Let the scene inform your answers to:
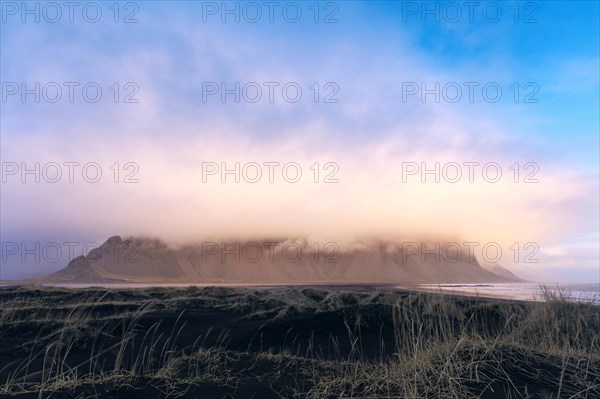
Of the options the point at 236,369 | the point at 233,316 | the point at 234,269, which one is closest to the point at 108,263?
the point at 234,269

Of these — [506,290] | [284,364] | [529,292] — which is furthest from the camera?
[506,290]

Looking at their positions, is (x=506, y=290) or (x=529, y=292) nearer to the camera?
(x=529, y=292)

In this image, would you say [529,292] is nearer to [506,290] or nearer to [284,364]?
[506,290]

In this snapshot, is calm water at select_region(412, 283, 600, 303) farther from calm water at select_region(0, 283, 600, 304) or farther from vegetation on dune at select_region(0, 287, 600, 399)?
vegetation on dune at select_region(0, 287, 600, 399)

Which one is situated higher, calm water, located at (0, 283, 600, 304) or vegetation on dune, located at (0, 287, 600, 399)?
vegetation on dune, located at (0, 287, 600, 399)

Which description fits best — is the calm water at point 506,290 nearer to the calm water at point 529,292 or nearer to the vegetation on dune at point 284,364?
the calm water at point 529,292

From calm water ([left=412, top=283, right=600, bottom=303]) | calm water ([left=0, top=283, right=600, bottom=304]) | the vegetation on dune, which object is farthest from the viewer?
calm water ([left=0, top=283, right=600, bottom=304])

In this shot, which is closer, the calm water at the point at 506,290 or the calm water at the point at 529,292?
the calm water at the point at 529,292

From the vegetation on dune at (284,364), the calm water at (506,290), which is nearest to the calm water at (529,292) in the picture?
the calm water at (506,290)

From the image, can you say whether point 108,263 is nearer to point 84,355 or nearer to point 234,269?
point 234,269

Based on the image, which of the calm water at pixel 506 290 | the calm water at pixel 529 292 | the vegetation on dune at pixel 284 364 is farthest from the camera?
the calm water at pixel 506 290

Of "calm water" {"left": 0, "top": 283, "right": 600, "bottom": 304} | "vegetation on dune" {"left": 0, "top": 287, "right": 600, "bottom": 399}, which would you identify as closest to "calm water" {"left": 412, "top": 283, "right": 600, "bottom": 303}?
"calm water" {"left": 0, "top": 283, "right": 600, "bottom": 304}

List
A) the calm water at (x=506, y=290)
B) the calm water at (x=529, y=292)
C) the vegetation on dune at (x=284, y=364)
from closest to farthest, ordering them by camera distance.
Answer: the vegetation on dune at (x=284, y=364)
the calm water at (x=529, y=292)
the calm water at (x=506, y=290)

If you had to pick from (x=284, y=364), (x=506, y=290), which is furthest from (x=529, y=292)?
(x=284, y=364)
